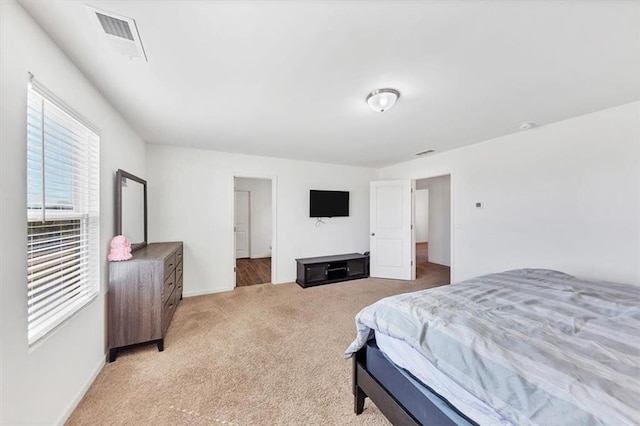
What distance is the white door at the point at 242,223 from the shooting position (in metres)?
6.50

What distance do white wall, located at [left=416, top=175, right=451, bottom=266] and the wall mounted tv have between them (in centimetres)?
247

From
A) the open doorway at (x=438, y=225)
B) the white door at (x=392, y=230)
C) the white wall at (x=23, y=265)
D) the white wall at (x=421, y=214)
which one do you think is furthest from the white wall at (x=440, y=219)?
the white wall at (x=23, y=265)

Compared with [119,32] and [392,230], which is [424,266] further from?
[119,32]

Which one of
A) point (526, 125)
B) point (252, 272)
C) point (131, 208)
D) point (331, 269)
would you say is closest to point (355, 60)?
point (526, 125)

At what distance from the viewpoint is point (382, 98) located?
6.45 ft

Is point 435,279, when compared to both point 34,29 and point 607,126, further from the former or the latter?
point 34,29

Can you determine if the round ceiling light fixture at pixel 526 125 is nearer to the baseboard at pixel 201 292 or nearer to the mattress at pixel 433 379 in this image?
the mattress at pixel 433 379

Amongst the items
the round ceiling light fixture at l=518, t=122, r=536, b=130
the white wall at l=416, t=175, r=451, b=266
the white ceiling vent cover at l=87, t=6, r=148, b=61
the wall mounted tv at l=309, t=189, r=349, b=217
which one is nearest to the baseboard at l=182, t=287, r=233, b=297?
the wall mounted tv at l=309, t=189, r=349, b=217

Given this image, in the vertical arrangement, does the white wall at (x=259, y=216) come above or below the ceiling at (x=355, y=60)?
below

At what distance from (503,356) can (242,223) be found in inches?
247

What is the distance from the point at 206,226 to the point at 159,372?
2236 mm

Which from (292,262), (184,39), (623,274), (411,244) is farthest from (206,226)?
(623,274)

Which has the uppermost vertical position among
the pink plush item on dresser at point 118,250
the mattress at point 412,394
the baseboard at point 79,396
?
the pink plush item on dresser at point 118,250

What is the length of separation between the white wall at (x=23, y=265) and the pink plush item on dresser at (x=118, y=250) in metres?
0.53
